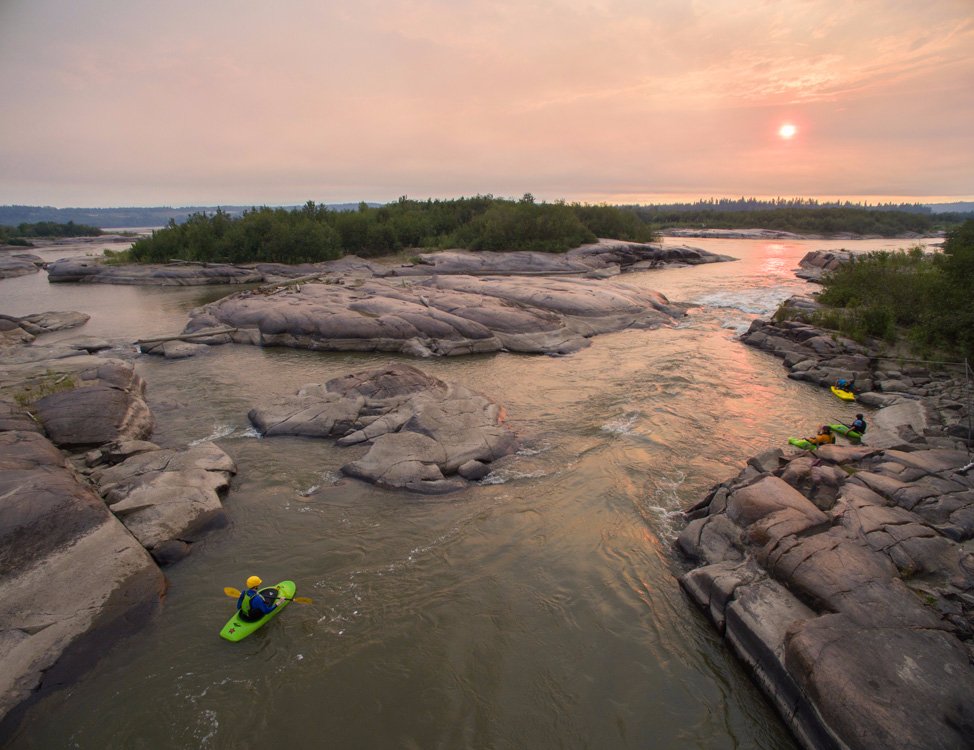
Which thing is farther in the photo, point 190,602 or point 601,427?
point 601,427

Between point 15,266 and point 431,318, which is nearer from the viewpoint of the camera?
point 431,318

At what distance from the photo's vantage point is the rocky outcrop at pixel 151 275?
148 feet

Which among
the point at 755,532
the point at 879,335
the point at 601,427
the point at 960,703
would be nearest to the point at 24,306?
the point at 601,427

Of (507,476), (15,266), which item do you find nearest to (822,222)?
(507,476)

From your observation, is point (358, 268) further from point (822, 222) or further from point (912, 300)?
point (822, 222)

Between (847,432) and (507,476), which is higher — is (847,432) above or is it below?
above

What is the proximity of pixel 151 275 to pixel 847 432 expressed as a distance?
50.8 metres

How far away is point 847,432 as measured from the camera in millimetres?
14844

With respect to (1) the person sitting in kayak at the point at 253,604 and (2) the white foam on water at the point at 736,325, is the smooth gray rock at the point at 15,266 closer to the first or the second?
(1) the person sitting in kayak at the point at 253,604

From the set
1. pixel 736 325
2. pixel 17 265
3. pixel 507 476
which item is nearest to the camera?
pixel 507 476

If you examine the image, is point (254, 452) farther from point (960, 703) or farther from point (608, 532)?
point (960, 703)

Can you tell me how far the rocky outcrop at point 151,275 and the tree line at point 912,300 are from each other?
43166 millimetres

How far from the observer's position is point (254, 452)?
13.8 metres

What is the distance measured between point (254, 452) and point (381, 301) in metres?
14.4
